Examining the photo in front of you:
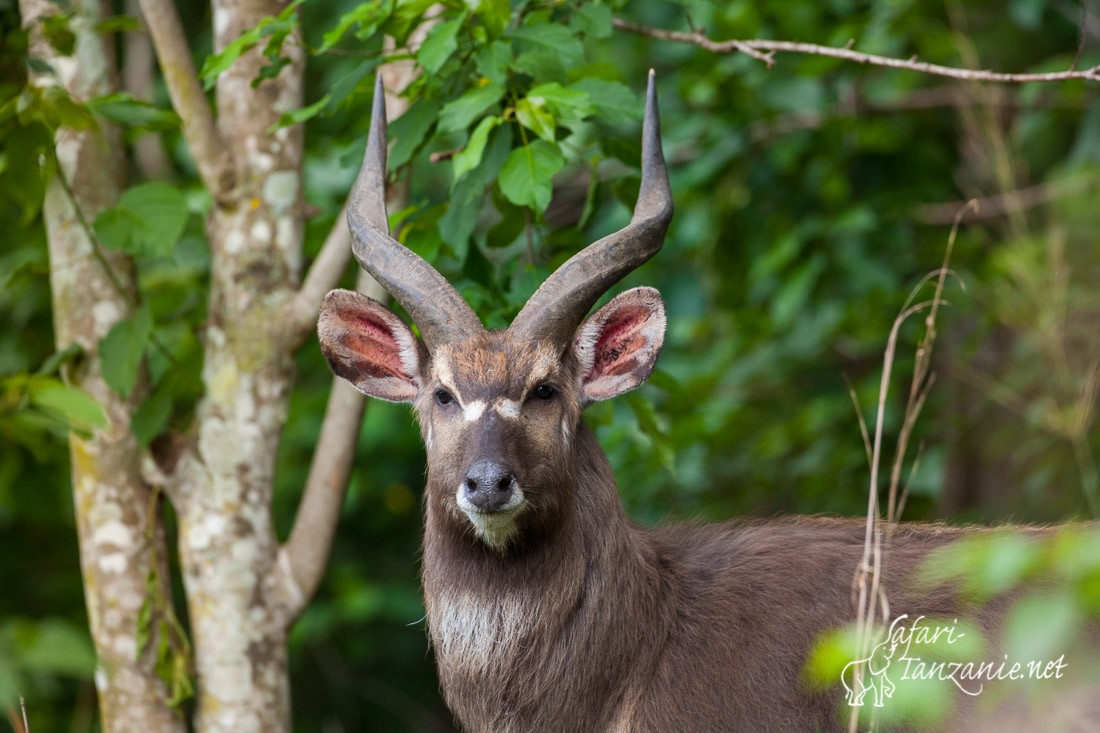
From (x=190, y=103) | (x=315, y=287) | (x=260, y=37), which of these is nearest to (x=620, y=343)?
(x=315, y=287)

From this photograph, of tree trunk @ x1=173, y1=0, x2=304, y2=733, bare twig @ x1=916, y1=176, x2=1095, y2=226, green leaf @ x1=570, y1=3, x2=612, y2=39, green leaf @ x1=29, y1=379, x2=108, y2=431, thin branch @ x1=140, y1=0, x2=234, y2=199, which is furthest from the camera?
bare twig @ x1=916, y1=176, x2=1095, y2=226

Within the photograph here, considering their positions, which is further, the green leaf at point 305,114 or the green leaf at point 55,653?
the green leaf at point 305,114

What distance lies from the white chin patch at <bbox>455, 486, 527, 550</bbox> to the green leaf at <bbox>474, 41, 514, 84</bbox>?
1733mm

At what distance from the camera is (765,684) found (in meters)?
4.89

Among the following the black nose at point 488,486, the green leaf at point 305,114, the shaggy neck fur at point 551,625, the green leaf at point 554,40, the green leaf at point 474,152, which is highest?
the green leaf at point 554,40

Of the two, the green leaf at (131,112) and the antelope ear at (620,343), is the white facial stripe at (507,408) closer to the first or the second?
the antelope ear at (620,343)

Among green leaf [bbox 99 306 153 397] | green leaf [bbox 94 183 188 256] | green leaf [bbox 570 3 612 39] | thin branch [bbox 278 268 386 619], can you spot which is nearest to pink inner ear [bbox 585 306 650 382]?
green leaf [bbox 570 3 612 39]

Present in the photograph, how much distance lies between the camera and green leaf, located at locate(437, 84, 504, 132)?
17.1 feet

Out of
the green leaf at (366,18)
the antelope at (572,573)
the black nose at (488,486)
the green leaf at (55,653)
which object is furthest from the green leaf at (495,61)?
the green leaf at (55,653)

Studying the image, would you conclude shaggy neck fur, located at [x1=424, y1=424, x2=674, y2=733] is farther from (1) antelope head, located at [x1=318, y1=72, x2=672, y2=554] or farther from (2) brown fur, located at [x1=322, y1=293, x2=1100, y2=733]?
(1) antelope head, located at [x1=318, y1=72, x2=672, y2=554]

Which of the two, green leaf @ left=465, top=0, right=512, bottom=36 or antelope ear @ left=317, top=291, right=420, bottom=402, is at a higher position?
green leaf @ left=465, top=0, right=512, bottom=36

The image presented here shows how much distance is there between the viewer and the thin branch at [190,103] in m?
6.54

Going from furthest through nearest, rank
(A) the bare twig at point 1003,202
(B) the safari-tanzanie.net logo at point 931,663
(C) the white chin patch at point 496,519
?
(A) the bare twig at point 1003,202
(C) the white chin patch at point 496,519
(B) the safari-tanzanie.net logo at point 931,663

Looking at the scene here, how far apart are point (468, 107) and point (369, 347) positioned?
1.15 metres
